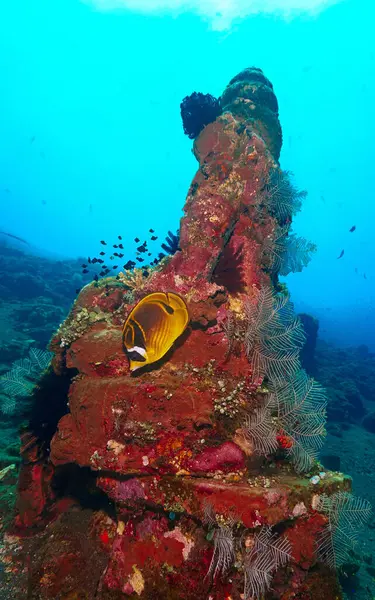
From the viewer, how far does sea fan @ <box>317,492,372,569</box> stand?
2.73 meters

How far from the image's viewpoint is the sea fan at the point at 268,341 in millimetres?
3801

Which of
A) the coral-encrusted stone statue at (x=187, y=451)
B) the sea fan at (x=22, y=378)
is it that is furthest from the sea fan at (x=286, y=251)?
the sea fan at (x=22, y=378)

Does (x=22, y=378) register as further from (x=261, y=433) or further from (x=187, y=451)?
(x=261, y=433)

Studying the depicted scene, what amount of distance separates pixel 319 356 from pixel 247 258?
18.0 m

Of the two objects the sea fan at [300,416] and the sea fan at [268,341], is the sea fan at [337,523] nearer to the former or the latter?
the sea fan at [300,416]

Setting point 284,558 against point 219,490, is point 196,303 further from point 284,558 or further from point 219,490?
point 284,558

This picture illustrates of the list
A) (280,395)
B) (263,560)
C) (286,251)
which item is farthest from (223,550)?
(286,251)

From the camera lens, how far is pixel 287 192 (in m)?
5.64

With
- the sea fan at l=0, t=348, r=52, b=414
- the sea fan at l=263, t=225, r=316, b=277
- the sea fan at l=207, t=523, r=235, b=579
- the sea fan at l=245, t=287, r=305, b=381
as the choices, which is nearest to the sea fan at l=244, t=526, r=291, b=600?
the sea fan at l=207, t=523, r=235, b=579

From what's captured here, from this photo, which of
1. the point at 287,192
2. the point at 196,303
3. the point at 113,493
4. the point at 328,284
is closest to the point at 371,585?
the point at 113,493

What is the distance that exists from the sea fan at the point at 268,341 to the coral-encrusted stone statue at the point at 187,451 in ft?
0.06

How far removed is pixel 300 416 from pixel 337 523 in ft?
3.61

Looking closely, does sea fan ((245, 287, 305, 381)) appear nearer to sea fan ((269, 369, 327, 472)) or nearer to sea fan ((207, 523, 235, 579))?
sea fan ((269, 369, 327, 472))

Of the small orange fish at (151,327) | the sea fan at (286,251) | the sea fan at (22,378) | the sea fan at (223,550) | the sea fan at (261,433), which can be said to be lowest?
the sea fan at (22,378)
